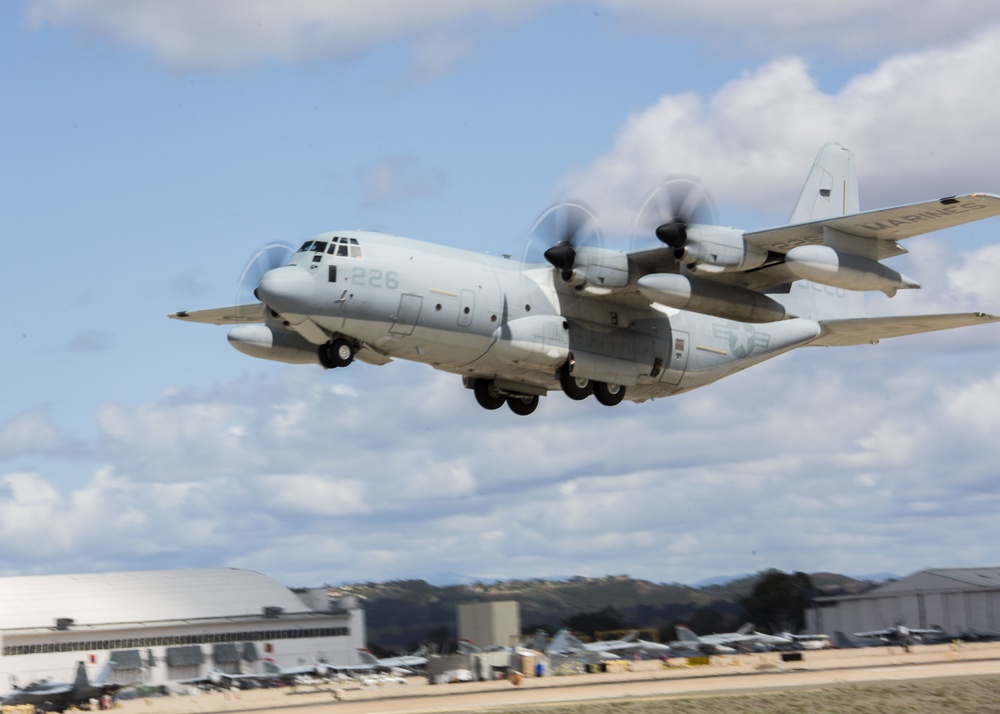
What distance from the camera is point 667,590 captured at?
5512cm

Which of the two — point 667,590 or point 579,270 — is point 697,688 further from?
point 667,590

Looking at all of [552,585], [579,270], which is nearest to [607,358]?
[579,270]

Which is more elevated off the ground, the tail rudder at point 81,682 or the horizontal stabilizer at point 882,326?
the horizontal stabilizer at point 882,326

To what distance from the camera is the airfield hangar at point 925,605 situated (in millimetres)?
54688

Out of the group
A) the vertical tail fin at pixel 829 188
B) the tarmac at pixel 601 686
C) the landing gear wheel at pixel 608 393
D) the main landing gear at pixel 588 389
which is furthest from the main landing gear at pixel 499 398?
the vertical tail fin at pixel 829 188

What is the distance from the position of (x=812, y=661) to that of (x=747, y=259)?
18.7m

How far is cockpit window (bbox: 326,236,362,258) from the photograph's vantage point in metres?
25.6

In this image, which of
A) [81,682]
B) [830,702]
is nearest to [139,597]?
[81,682]

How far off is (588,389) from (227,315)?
10.3 metres

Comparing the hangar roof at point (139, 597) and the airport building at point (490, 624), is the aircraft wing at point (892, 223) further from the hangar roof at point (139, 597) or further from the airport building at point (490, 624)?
the hangar roof at point (139, 597)

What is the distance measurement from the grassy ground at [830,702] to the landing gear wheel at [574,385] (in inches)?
284

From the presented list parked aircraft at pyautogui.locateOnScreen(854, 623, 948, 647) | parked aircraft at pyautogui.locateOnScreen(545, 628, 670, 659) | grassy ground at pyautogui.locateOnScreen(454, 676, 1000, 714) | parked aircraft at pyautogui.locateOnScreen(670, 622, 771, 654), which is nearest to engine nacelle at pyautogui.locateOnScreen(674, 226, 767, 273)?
grassy ground at pyautogui.locateOnScreen(454, 676, 1000, 714)

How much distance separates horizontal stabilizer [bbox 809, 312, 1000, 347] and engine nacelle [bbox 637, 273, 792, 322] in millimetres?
2274

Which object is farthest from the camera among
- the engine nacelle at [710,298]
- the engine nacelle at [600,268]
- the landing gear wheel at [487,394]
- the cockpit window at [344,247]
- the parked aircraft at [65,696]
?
the parked aircraft at [65,696]
